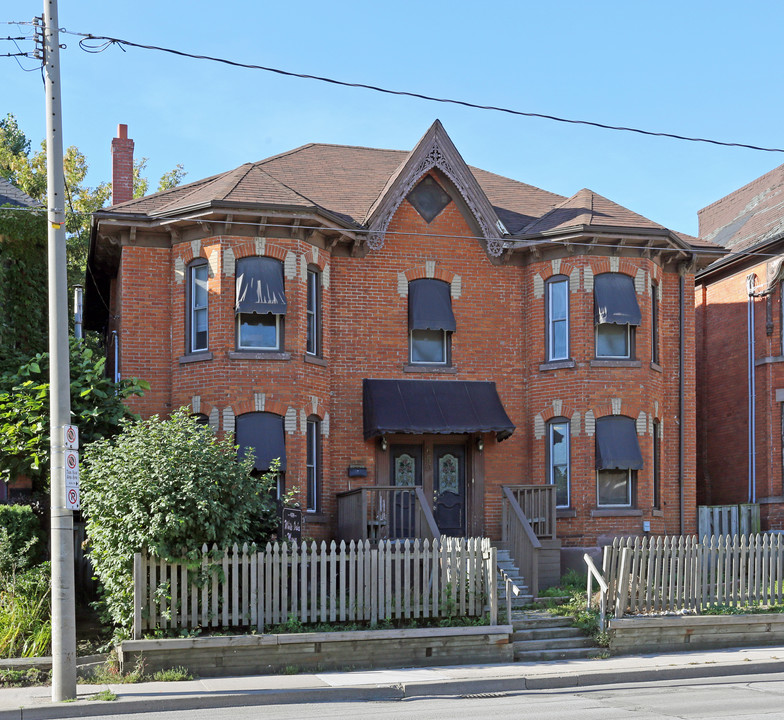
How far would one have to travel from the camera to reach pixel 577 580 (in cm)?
1944

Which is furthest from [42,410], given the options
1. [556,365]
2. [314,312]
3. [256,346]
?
[556,365]

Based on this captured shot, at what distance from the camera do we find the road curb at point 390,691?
11570mm

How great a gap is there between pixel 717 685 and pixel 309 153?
1593 centimetres

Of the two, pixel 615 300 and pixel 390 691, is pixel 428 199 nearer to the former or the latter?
pixel 615 300

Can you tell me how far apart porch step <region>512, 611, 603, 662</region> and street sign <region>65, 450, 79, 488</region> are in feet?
22.6

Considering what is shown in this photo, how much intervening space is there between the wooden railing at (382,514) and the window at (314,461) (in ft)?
1.52

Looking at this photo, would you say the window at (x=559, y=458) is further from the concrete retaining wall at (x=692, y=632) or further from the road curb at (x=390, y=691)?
the road curb at (x=390, y=691)

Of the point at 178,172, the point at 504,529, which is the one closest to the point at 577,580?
the point at 504,529

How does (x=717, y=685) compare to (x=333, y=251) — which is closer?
(x=717, y=685)

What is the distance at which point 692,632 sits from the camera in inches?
642

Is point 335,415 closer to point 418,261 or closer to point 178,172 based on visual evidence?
point 418,261

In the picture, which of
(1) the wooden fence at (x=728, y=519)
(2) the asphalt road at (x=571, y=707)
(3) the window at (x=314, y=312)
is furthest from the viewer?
(1) the wooden fence at (x=728, y=519)

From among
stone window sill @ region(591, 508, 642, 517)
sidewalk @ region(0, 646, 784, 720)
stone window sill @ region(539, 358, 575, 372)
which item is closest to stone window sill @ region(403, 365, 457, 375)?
stone window sill @ region(539, 358, 575, 372)

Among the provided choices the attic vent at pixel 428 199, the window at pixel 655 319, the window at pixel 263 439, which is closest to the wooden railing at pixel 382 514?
the window at pixel 263 439
